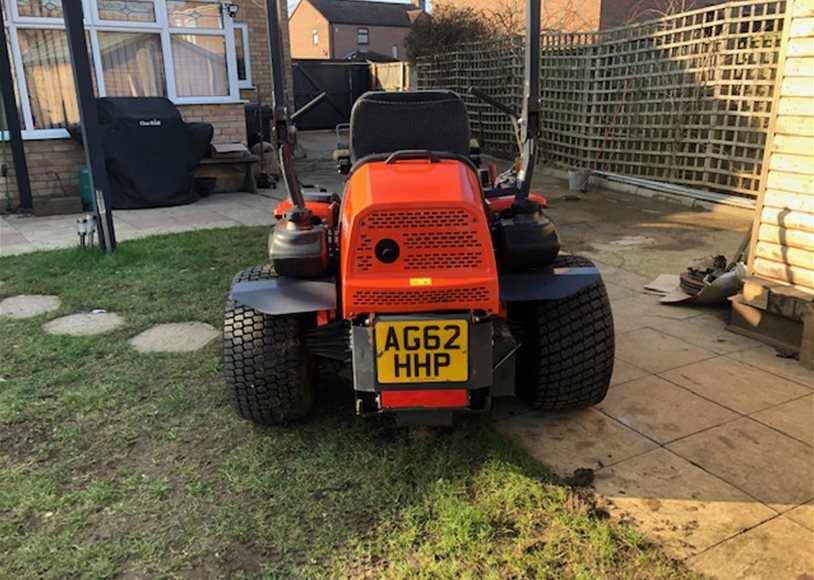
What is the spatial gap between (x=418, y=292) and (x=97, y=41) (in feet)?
27.6


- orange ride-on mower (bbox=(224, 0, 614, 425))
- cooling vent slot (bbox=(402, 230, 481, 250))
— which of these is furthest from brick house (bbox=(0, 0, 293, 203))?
cooling vent slot (bbox=(402, 230, 481, 250))

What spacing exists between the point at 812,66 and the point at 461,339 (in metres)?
2.72

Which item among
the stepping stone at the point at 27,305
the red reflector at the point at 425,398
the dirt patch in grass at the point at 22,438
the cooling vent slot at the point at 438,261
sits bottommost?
the dirt patch in grass at the point at 22,438

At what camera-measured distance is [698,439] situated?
9.53ft

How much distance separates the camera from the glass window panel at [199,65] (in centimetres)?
959

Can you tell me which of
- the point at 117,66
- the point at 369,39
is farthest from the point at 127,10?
the point at 369,39

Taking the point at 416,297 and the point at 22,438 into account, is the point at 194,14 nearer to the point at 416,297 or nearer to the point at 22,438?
the point at 22,438

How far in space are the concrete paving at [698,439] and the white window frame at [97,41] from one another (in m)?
6.00

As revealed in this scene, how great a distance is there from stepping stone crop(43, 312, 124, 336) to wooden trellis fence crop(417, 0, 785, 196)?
6789mm

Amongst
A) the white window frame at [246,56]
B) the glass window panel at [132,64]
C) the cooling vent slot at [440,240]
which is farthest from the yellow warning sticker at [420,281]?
the white window frame at [246,56]

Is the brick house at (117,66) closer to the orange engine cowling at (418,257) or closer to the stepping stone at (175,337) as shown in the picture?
the stepping stone at (175,337)

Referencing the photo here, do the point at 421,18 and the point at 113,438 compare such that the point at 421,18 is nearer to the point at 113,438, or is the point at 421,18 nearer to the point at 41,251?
the point at 41,251

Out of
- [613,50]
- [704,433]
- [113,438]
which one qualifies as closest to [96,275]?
[113,438]

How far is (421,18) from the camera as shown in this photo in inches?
651
